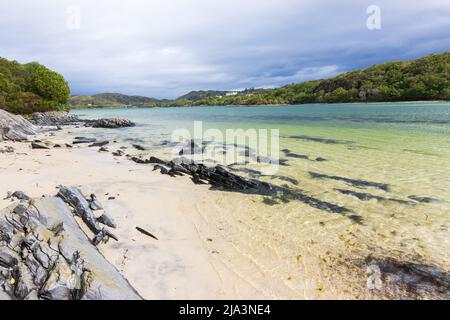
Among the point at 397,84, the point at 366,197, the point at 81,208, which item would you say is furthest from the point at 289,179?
the point at 397,84

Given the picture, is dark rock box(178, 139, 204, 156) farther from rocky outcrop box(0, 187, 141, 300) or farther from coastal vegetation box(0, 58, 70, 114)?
coastal vegetation box(0, 58, 70, 114)

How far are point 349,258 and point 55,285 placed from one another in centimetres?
741

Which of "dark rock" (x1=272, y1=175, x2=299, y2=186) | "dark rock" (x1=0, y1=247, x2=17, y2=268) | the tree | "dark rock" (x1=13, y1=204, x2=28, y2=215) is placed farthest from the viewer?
the tree

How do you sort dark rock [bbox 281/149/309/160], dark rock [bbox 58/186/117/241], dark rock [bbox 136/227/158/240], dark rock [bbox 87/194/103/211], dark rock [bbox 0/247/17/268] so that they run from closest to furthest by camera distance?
dark rock [bbox 0/247/17/268]
dark rock [bbox 58/186/117/241]
dark rock [bbox 136/227/158/240]
dark rock [bbox 87/194/103/211]
dark rock [bbox 281/149/309/160]

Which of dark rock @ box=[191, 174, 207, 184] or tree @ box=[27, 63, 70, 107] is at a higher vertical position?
tree @ box=[27, 63, 70, 107]

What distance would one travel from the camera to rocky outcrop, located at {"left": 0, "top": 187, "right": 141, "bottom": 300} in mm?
4980

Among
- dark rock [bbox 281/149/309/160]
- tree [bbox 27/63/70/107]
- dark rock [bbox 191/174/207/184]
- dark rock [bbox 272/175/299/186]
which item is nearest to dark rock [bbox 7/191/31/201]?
dark rock [bbox 191/174/207/184]

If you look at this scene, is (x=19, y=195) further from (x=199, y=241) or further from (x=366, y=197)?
(x=366, y=197)

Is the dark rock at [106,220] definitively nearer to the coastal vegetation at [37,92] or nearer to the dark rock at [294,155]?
the dark rock at [294,155]

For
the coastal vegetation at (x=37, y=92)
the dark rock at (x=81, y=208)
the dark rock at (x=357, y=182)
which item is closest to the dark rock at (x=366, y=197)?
the dark rock at (x=357, y=182)

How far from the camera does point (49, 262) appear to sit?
5566mm

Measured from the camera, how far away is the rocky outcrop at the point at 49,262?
16.3 feet

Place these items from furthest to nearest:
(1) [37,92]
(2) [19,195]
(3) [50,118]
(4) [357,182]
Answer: (1) [37,92], (3) [50,118], (4) [357,182], (2) [19,195]

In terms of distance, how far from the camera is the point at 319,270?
23.4 ft
